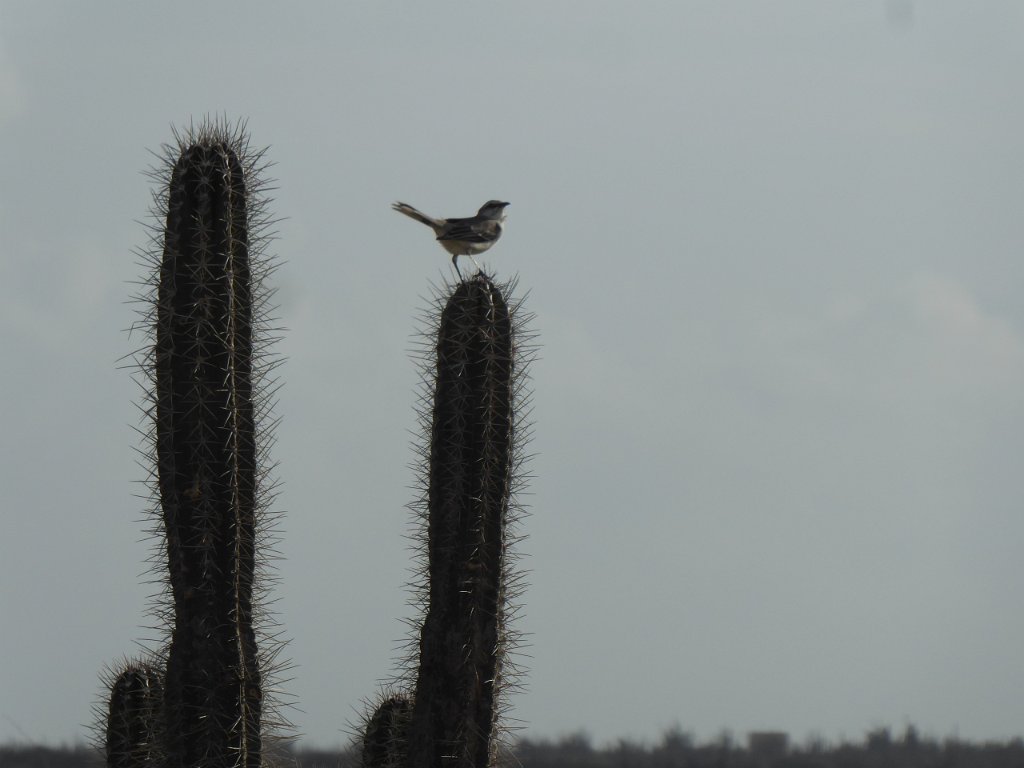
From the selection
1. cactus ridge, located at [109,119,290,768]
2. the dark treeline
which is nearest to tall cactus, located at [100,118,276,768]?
cactus ridge, located at [109,119,290,768]

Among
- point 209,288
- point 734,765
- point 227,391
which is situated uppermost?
point 209,288

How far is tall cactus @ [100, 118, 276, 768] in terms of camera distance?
8242 mm

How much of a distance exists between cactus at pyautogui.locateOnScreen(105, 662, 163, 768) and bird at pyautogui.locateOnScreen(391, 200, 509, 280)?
3.44m

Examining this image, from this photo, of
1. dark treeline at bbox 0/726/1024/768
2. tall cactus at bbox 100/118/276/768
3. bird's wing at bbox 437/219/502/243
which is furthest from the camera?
dark treeline at bbox 0/726/1024/768

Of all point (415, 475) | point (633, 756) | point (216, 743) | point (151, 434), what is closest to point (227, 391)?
point (151, 434)

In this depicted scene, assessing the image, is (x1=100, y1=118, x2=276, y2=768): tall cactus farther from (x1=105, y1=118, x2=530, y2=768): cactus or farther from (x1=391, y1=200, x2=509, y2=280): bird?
(x1=391, y1=200, x2=509, y2=280): bird

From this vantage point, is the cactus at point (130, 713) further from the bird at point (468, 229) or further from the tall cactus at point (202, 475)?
the bird at point (468, 229)

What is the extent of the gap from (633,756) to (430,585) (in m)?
13.4

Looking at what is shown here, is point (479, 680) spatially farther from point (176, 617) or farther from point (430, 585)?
point (176, 617)

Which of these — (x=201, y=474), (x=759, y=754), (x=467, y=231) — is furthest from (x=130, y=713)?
(x=759, y=754)

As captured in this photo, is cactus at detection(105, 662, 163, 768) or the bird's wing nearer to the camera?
cactus at detection(105, 662, 163, 768)

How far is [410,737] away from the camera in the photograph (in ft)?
28.5

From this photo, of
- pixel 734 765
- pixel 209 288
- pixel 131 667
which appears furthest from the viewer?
pixel 734 765

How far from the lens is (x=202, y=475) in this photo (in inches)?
325
